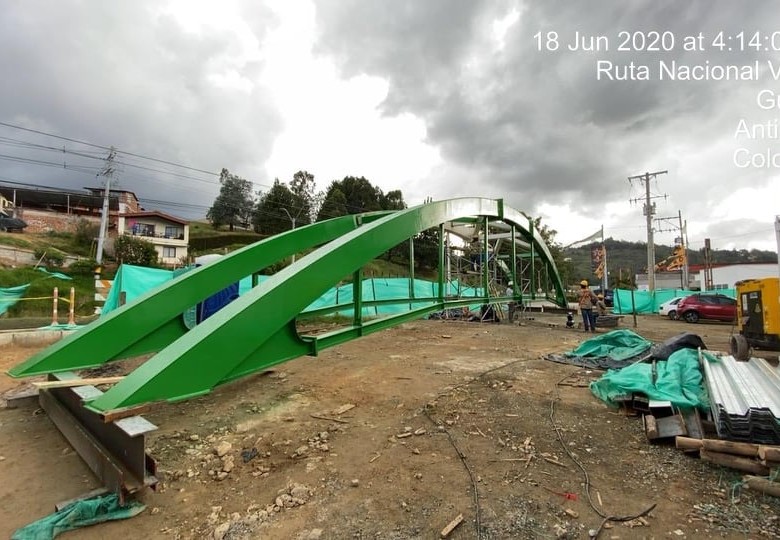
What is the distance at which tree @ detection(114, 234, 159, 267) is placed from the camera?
1281 inches

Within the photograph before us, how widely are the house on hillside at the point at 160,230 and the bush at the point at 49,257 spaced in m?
11.6

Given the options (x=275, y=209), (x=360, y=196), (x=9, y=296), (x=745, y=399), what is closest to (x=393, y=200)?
(x=360, y=196)

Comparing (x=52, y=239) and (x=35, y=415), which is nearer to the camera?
(x=35, y=415)

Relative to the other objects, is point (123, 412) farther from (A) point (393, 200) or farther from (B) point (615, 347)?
(A) point (393, 200)

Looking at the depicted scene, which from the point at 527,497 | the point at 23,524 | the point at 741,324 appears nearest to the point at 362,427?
the point at 527,497

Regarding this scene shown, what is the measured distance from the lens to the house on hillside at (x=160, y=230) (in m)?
42.4

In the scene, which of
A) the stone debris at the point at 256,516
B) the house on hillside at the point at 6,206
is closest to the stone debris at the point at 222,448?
the stone debris at the point at 256,516

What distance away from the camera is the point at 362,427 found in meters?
4.45

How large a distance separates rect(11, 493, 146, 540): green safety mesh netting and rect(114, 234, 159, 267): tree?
3556cm

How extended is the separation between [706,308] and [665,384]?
20.3 m

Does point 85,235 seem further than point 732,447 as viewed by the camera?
Yes

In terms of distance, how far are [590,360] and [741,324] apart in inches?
169

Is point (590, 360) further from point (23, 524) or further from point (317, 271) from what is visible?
point (23, 524)

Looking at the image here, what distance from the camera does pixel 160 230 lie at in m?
45.2
